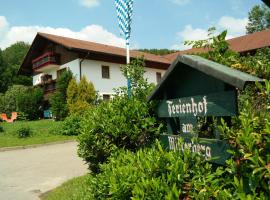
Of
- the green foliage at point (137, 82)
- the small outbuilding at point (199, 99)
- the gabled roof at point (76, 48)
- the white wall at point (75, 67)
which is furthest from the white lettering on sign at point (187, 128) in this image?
the white wall at point (75, 67)

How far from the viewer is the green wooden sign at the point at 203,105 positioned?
10.3 ft

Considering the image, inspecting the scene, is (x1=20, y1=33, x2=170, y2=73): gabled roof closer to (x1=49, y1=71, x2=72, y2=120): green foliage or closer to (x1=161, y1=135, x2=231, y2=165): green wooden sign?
(x1=49, y1=71, x2=72, y2=120): green foliage

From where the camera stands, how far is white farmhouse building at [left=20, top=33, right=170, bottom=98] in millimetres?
31516

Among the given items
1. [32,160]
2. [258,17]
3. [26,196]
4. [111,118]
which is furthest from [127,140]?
[258,17]

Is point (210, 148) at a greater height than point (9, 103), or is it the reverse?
point (9, 103)

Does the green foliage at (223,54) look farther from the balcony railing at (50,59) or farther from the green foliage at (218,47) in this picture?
the balcony railing at (50,59)

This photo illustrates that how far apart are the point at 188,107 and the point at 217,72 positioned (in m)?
0.61

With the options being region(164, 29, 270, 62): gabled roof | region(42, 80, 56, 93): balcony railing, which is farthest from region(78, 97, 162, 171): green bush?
region(42, 80, 56, 93): balcony railing

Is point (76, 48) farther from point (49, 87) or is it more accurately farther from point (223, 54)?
point (223, 54)

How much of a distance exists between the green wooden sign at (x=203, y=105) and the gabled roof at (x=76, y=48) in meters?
24.2

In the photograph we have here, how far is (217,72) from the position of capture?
3.25 meters

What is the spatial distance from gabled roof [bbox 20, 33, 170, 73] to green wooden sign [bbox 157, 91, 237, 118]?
24171mm

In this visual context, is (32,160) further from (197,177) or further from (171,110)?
(197,177)

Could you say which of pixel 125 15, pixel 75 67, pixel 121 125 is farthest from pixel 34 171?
pixel 75 67
